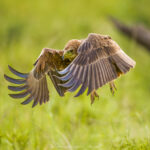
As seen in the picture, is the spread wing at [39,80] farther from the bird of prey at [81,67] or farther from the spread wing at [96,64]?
the spread wing at [96,64]

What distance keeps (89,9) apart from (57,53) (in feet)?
31.6

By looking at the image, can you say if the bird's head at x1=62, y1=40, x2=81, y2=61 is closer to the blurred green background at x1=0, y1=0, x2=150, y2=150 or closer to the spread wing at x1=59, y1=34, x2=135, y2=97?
the spread wing at x1=59, y1=34, x2=135, y2=97

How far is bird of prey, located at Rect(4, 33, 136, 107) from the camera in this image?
406 cm

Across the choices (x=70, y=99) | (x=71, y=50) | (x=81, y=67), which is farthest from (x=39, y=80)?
→ (x=70, y=99)

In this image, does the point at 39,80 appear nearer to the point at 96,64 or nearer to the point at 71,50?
the point at 71,50

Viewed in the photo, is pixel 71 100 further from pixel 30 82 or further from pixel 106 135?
pixel 30 82

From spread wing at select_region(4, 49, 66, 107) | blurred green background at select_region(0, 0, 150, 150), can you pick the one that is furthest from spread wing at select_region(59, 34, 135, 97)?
blurred green background at select_region(0, 0, 150, 150)

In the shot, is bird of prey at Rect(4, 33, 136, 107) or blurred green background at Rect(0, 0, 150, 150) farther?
blurred green background at Rect(0, 0, 150, 150)

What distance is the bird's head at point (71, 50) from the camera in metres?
4.54

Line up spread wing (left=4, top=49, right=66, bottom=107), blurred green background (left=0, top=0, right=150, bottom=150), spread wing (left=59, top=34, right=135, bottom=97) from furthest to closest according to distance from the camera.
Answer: blurred green background (left=0, top=0, right=150, bottom=150) → spread wing (left=4, top=49, right=66, bottom=107) → spread wing (left=59, top=34, right=135, bottom=97)

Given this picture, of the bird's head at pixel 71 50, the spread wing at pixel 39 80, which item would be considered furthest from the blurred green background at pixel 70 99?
the bird's head at pixel 71 50

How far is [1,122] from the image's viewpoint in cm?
523

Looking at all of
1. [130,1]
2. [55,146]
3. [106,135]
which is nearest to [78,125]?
[106,135]

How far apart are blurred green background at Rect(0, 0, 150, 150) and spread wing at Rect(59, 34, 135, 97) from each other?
0.66m
